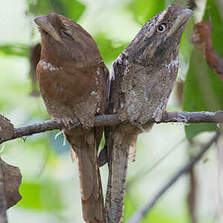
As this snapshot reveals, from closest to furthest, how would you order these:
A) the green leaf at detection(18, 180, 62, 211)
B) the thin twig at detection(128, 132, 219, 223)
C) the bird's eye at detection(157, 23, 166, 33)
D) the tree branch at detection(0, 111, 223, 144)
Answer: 1. the tree branch at detection(0, 111, 223, 144)
2. the bird's eye at detection(157, 23, 166, 33)
3. the thin twig at detection(128, 132, 219, 223)
4. the green leaf at detection(18, 180, 62, 211)

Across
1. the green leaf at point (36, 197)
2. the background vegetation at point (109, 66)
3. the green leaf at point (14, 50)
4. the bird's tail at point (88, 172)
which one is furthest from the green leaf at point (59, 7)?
the green leaf at point (36, 197)

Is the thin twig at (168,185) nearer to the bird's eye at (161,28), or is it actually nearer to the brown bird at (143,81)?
the brown bird at (143,81)

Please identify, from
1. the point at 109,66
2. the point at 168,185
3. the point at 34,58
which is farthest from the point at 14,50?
the point at 168,185

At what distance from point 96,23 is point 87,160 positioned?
125 cm

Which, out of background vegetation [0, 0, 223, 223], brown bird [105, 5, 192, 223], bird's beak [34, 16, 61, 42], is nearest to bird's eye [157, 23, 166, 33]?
brown bird [105, 5, 192, 223]

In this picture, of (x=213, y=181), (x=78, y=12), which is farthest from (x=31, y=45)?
(x=213, y=181)

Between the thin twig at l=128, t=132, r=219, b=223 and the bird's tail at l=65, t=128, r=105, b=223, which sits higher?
the bird's tail at l=65, t=128, r=105, b=223

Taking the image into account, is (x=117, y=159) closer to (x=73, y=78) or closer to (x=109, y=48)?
(x=73, y=78)

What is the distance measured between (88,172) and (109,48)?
93 cm

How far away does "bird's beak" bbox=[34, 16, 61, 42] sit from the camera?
109 inches

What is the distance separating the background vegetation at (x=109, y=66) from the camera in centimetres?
304

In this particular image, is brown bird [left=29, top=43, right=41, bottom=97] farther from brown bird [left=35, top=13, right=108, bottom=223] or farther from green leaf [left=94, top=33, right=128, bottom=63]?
green leaf [left=94, top=33, right=128, bottom=63]

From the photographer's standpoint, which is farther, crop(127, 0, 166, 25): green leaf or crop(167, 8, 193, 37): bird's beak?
crop(127, 0, 166, 25): green leaf

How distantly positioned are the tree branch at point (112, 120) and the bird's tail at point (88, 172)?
14 centimetres
